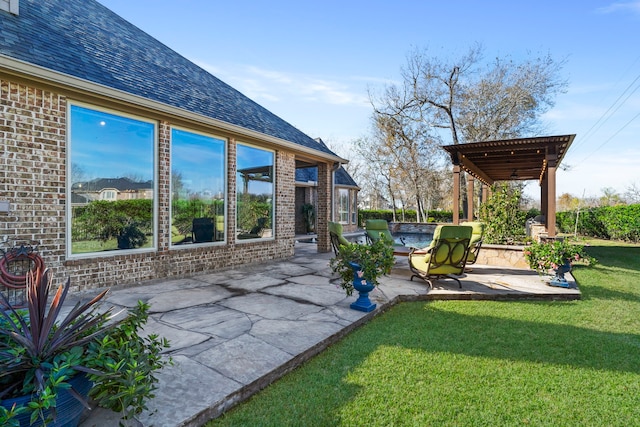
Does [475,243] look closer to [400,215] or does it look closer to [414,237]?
[414,237]

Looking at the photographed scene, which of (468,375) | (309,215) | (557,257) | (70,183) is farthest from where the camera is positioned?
(309,215)

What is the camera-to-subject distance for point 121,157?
16.7 feet

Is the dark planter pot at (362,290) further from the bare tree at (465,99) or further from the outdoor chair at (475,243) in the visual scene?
the bare tree at (465,99)

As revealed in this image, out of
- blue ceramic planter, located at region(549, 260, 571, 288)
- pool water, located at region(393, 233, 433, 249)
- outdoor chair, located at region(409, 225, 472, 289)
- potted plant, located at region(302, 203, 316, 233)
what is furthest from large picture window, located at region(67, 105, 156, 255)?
pool water, located at region(393, 233, 433, 249)

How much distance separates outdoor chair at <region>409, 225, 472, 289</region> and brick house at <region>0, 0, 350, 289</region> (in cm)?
375

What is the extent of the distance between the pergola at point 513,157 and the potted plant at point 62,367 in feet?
28.1

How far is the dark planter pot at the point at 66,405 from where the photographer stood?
4.77 feet

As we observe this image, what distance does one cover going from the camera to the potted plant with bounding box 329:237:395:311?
3.96 meters

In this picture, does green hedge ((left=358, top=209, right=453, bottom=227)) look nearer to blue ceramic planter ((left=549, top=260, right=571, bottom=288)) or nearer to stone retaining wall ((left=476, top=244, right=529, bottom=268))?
stone retaining wall ((left=476, top=244, right=529, bottom=268))

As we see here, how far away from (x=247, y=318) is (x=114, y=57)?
5.13 metres

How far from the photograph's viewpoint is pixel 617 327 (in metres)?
3.90

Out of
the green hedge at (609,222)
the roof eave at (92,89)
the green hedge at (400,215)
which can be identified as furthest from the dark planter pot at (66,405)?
the green hedge at (400,215)

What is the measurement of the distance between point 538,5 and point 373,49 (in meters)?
4.80

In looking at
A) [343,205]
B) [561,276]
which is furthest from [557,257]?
[343,205]
